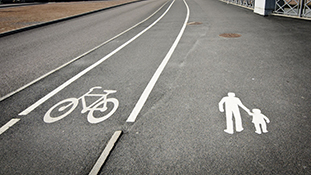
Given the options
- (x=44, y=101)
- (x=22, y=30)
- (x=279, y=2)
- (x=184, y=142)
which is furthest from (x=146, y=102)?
(x=279, y=2)

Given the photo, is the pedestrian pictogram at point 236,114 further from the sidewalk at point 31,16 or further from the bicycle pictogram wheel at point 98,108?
the sidewalk at point 31,16

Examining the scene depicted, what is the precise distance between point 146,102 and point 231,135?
6.23ft

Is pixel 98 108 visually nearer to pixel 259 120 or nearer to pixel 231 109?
pixel 231 109

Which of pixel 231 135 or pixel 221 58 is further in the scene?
pixel 221 58

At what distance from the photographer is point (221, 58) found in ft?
24.4

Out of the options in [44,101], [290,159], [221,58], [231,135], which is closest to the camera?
[290,159]

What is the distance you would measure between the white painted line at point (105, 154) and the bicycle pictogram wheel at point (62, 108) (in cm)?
141

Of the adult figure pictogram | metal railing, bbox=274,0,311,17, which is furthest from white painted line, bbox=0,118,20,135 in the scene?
metal railing, bbox=274,0,311,17

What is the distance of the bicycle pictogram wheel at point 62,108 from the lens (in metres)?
4.50

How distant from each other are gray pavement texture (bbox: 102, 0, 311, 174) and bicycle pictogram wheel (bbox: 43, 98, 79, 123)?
1.56 metres

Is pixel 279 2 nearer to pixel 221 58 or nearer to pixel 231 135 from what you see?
pixel 221 58

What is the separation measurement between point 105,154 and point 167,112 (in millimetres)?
1505

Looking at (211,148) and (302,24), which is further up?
(211,148)

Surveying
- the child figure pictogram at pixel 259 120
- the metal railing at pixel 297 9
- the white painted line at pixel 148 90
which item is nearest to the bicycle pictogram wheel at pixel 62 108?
the white painted line at pixel 148 90
